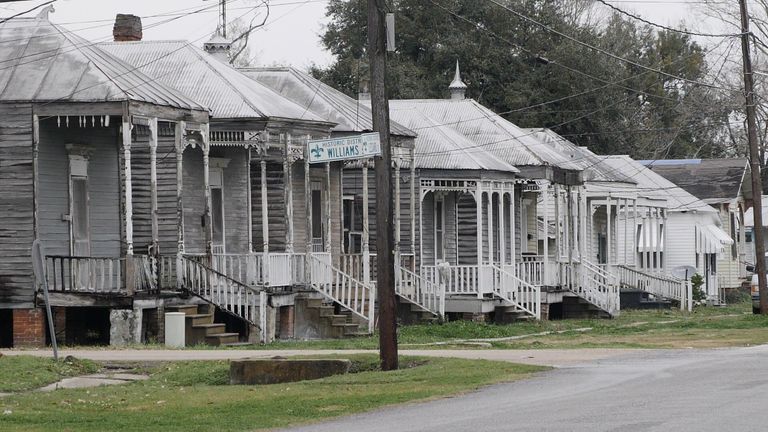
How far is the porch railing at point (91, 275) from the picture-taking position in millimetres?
31141

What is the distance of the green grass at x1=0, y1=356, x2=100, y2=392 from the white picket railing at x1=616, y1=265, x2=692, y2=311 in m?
33.2

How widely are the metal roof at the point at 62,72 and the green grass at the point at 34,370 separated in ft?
26.0

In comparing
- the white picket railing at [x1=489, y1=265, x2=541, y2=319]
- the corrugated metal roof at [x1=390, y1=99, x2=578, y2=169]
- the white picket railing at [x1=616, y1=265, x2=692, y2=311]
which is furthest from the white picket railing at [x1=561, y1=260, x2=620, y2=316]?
the white picket railing at [x1=616, y1=265, x2=692, y2=311]

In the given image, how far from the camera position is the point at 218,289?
32812 mm

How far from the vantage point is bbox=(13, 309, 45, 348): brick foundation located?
30969 mm

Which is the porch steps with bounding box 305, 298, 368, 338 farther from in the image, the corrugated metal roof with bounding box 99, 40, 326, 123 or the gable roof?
the gable roof

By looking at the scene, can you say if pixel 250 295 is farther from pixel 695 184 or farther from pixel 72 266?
pixel 695 184

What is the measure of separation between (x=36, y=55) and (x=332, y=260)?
10129 mm

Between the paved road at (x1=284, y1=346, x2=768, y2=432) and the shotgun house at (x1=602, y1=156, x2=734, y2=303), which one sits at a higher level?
the shotgun house at (x1=602, y1=156, x2=734, y2=303)

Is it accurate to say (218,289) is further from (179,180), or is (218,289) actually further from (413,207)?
(413,207)

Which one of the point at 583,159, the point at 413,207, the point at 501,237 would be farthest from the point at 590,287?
the point at 413,207

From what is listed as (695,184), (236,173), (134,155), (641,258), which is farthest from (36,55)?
(695,184)

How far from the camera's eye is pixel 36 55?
3284 centimetres

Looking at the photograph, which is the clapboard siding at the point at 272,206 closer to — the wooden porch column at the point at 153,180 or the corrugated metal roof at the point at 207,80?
the corrugated metal roof at the point at 207,80
